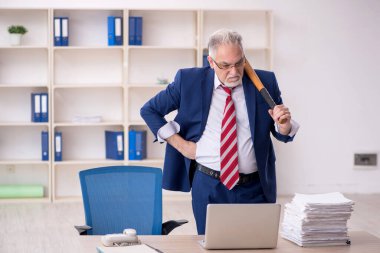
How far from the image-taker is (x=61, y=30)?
7188 millimetres

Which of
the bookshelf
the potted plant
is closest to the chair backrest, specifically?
the bookshelf

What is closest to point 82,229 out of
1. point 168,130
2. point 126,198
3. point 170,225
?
point 126,198

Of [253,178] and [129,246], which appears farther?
[253,178]

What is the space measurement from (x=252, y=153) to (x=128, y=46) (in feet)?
13.4

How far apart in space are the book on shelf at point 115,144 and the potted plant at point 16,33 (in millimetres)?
1285

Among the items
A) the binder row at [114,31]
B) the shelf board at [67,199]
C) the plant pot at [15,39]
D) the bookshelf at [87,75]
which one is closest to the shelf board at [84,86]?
the bookshelf at [87,75]

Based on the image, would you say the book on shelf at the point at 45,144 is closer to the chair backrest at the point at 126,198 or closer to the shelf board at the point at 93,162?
the shelf board at the point at 93,162

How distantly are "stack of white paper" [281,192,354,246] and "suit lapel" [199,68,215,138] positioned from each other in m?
0.69

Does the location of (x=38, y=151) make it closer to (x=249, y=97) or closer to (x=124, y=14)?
(x=124, y=14)

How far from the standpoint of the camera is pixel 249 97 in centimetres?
338

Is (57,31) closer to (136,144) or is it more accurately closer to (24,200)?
(136,144)

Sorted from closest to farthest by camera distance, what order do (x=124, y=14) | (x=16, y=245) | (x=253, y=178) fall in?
1. (x=253, y=178)
2. (x=16, y=245)
3. (x=124, y=14)

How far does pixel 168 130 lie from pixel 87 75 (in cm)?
413

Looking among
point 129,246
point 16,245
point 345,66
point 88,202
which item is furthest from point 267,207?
point 345,66
